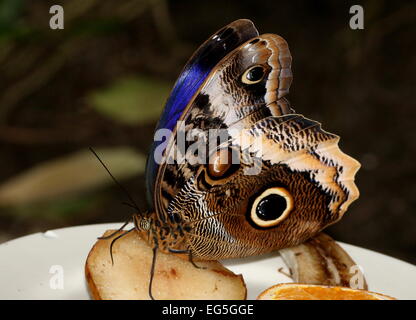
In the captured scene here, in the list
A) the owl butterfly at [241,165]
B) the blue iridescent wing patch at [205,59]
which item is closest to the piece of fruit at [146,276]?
the owl butterfly at [241,165]

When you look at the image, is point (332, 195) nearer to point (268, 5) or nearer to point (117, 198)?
point (117, 198)

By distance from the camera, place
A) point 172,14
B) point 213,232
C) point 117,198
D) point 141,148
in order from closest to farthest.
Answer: point 213,232
point 117,198
point 141,148
point 172,14

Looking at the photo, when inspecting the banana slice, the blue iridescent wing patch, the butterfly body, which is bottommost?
the banana slice

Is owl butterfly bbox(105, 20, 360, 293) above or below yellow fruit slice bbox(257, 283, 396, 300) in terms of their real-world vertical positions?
above

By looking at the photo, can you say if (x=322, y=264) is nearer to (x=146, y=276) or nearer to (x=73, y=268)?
(x=146, y=276)

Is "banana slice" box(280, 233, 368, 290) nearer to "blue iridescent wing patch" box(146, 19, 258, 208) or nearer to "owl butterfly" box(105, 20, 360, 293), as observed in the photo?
"owl butterfly" box(105, 20, 360, 293)

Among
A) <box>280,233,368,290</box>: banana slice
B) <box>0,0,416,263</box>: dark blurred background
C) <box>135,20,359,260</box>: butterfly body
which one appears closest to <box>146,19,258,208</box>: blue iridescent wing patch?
<box>135,20,359,260</box>: butterfly body

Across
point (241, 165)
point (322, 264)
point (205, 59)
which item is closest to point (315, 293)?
point (322, 264)
